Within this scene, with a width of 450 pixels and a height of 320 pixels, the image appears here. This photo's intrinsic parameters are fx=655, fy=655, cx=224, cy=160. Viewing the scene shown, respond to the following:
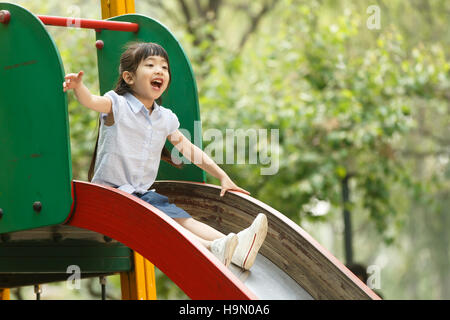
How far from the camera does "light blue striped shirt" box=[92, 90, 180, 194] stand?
2.53 metres

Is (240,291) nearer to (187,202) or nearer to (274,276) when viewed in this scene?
(274,276)

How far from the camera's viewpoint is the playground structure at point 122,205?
215 cm

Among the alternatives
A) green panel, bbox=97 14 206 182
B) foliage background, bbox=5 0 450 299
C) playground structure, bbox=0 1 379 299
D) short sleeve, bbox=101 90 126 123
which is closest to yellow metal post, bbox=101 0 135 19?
green panel, bbox=97 14 206 182

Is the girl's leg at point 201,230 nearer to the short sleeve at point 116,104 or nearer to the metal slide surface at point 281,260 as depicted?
the metal slide surface at point 281,260

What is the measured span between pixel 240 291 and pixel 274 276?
604 mm

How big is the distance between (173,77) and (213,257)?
47.2 inches

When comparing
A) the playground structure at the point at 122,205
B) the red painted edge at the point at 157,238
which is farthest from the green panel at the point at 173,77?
the red painted edge at the point at 157,238

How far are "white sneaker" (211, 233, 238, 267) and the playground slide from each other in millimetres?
103

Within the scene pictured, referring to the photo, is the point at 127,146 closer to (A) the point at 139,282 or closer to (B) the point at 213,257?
(B) the point at 213,257

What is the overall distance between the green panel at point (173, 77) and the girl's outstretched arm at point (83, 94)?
507 millimetres

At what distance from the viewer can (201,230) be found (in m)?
2.51

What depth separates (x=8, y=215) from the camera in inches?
100.0

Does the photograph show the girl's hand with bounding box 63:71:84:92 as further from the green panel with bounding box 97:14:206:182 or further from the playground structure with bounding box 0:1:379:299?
the green panel with bounding box 97:14:206:182
